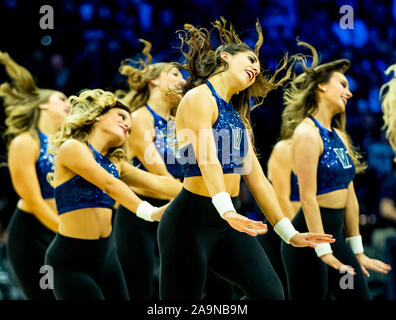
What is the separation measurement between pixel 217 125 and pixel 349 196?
4.00 ft

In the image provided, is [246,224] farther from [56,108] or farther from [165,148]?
[56,108]

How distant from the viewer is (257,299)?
266cm

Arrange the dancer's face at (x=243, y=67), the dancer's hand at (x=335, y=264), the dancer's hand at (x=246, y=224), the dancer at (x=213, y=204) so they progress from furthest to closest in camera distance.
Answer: the dancer's hand at (x=335, y=264) < the dancer's face at (x=243, y=67) < the dancer at (x=213, y=204) < the dancer's hand at (x=246, y=224)

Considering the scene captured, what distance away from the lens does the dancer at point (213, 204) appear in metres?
2.65

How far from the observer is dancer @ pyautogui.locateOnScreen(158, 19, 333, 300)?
8.70ft

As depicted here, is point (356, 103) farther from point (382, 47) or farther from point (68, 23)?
point (68, 23)

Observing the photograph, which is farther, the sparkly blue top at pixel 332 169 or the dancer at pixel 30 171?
the dancer at pixel 30 171

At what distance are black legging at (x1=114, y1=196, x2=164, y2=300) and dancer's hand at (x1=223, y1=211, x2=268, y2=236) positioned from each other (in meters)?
1.40

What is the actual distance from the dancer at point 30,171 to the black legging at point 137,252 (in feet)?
1.45

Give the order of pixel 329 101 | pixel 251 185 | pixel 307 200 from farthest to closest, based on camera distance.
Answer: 1. pixel 329 101
2. pixel 307 200
3. pixel 251 185

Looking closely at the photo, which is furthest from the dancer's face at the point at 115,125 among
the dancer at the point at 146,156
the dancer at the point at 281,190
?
the dancer at the point at 281,190

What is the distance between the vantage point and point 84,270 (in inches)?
121

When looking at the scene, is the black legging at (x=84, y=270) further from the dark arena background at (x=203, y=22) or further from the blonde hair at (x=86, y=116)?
the dark arena background at (x=203, y=22)
